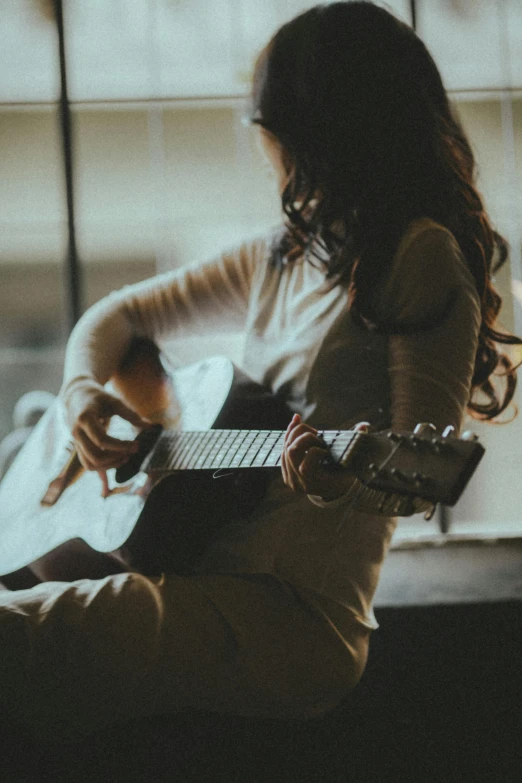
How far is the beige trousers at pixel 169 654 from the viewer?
2.46 feet

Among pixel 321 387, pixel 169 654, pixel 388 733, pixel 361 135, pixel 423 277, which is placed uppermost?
pixel 361 135

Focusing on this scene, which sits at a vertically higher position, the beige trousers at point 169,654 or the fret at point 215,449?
the fret at point 215,449

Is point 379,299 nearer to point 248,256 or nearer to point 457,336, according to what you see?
point 457,336

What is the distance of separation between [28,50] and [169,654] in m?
1.98

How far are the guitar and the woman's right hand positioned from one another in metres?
0.02

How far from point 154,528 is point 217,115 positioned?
13.1ft

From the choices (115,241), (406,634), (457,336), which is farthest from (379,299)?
(115,241)

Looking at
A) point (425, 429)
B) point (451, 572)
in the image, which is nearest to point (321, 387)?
point (425, 429)

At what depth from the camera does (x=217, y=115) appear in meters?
4.35

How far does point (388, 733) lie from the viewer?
1067 mm

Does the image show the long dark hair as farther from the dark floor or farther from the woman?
the dark floor

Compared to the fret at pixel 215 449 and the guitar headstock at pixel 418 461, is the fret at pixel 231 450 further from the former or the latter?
the guitar headstock at pixel 418 461

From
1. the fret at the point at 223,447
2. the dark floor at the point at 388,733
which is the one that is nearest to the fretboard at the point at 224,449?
the fret at the point at 223,447

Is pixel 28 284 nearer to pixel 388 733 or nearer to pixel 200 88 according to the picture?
pixel 200 88
